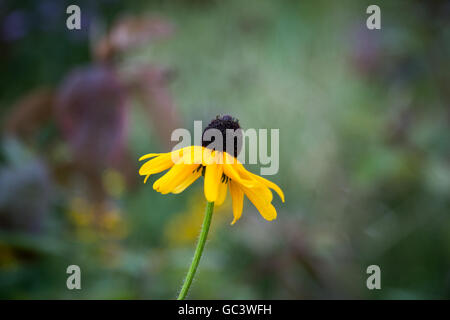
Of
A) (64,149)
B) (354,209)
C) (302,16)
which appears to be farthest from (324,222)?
(302,16)

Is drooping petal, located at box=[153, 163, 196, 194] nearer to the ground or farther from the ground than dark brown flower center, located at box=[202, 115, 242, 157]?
nearer to the ground

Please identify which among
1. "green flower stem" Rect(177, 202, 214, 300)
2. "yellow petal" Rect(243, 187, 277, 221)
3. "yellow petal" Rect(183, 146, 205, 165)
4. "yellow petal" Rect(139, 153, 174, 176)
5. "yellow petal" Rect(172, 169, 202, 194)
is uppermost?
"yellow petal" Rect(183, 146, 205, 165)

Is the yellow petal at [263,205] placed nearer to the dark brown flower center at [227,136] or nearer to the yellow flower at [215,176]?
the yellow flower at [215,176]

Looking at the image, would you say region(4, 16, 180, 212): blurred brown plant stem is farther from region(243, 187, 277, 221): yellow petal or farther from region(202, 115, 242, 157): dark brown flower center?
region(243, 187, 277, 221): yellow petal

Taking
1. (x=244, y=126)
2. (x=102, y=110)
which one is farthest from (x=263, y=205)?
(x=244, y=126)

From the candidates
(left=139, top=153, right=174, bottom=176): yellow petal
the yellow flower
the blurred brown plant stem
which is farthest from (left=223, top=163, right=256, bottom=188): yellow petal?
the blurred brown plant stem

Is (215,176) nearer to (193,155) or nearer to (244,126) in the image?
(193,155)

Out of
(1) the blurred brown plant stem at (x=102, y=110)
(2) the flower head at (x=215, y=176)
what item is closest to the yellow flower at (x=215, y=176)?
(2) the flower head at (x=215, y=176)

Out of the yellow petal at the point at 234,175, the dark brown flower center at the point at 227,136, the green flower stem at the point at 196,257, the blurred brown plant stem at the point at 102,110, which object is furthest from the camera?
the blurred brown plant stem at the point at 102,110

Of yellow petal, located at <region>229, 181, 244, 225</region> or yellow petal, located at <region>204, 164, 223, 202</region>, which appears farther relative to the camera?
yellow petal, located at <region>229, 181, 244, 225</region>
